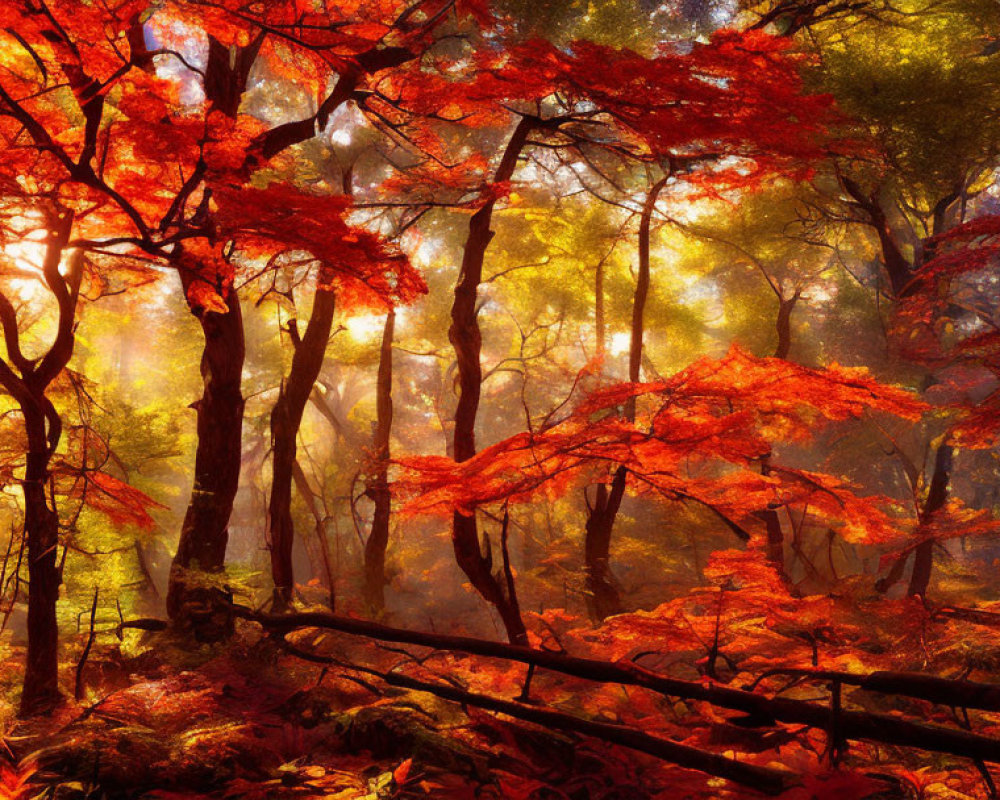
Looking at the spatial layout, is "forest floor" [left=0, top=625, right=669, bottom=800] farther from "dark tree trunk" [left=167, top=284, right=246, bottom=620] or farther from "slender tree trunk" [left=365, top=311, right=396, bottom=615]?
"slender tree trunk" [left=365, top=311, right=396, bottom=615]

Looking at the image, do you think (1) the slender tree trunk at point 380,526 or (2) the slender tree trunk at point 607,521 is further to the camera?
(1) the slender tree trunk at point 380,526

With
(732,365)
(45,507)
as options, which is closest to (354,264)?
(45,507)

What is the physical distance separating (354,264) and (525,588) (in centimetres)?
1284

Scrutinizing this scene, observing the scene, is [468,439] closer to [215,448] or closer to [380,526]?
[215,448]

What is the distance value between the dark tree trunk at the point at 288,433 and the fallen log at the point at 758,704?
14.2 feet

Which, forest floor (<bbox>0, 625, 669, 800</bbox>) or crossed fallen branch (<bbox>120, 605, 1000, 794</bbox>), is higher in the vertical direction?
crossed fallen branch (<bbox>120, 605, 1000, 794</bbox>)

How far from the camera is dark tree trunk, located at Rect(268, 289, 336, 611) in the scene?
8602 millimetres

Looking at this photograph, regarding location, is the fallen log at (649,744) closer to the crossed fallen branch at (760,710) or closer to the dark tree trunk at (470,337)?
the crossed fallen branch at (760,710)

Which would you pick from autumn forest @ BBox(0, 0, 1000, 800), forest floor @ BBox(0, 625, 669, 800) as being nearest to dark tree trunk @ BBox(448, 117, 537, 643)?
autumn forest @ BBox(0, 0, 1000, 800)

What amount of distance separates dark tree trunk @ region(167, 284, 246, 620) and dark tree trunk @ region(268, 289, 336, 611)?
1.08 meters

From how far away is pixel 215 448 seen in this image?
7.46 metres

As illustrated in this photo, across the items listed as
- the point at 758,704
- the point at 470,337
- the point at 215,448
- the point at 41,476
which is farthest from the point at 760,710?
the point at 215,448

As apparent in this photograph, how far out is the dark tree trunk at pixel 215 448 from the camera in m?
7.33

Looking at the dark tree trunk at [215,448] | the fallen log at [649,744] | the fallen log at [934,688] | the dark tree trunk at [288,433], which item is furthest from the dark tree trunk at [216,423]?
the fallen log at [934,688]
